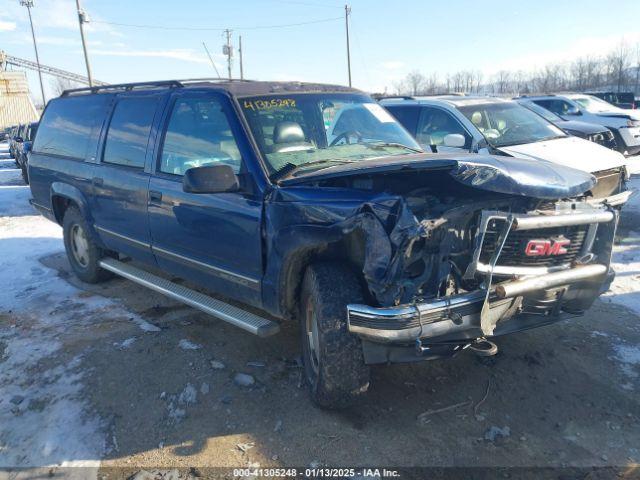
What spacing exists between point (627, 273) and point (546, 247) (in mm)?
3276

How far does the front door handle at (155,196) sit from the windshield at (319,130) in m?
1.10

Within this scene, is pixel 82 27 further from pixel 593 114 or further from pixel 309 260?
pixel 309 260

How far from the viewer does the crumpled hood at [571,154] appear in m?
6.54

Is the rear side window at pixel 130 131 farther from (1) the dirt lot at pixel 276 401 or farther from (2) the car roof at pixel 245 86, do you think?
(1) the dirt lot at pixel 276 401

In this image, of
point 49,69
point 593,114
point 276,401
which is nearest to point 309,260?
point 276,401

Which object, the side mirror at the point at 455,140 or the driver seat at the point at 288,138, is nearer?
the driver seat at the point at 288,138

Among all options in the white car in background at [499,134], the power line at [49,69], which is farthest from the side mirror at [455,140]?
the power line at [49,69]

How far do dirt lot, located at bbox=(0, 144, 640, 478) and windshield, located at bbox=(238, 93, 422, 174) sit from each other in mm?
1579

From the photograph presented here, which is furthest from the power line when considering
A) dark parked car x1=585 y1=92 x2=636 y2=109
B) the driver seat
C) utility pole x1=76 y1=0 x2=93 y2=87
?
the driver seat

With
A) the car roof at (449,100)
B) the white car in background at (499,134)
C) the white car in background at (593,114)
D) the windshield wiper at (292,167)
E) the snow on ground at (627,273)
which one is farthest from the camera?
the white car in background at (593,114)

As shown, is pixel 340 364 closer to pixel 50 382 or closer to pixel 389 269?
pixel 389 269

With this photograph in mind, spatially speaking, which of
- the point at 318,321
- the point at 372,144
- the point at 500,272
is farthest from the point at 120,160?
the point at 500,272

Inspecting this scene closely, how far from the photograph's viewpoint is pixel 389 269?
275 centimetres

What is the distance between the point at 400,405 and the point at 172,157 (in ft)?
8.66
